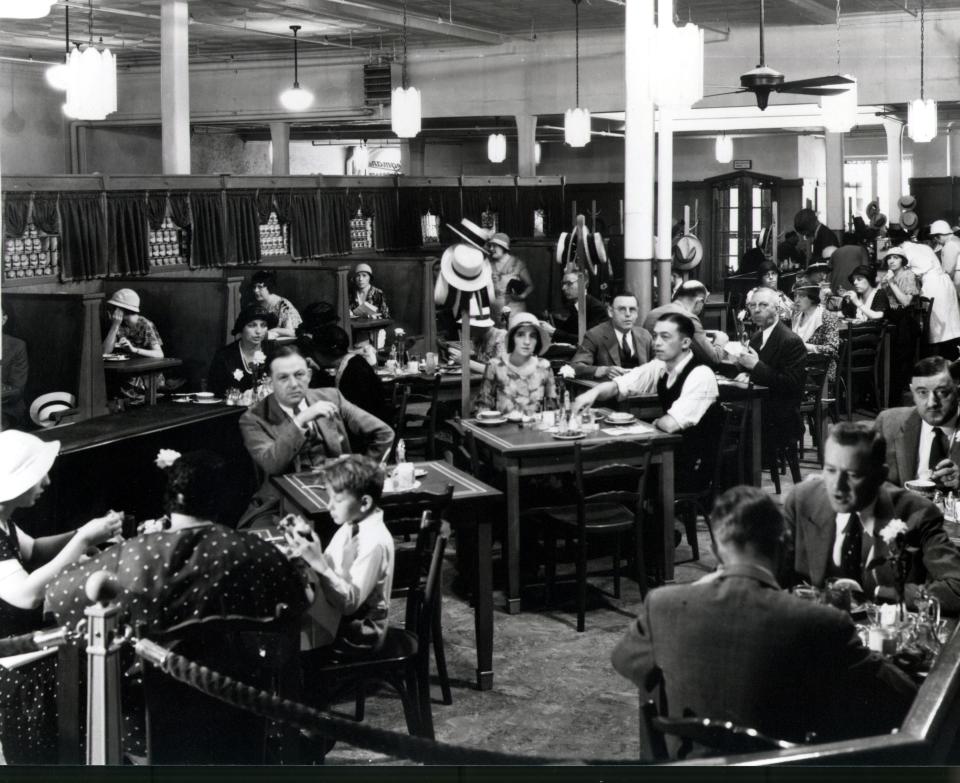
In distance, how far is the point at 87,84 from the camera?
356 inches

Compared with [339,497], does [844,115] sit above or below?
above

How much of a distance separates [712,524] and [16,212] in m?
7.03

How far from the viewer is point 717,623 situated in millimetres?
2604

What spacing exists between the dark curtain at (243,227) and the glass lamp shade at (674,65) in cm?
592

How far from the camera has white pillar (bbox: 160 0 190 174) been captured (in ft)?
34.9

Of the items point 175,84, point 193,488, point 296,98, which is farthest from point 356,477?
point 296,98

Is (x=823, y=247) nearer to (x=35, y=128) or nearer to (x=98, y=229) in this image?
(x=98, y=229)

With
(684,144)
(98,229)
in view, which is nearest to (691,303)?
(98,229)

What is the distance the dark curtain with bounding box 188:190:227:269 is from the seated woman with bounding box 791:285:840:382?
17.4 feet

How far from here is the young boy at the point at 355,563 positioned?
11.9ft

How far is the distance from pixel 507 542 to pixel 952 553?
8.00 ft

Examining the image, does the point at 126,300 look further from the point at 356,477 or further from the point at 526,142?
the point at 526,142

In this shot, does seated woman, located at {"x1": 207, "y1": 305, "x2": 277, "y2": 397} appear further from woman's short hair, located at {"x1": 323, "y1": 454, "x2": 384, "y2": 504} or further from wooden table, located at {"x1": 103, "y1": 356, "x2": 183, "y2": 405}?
woman's short hair, located at {"x1": 323, "y1": 454, "x2": 384, "y2": 504}

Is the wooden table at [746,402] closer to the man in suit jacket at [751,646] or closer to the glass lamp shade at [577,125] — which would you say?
the man in suit jacket at [751,646]
